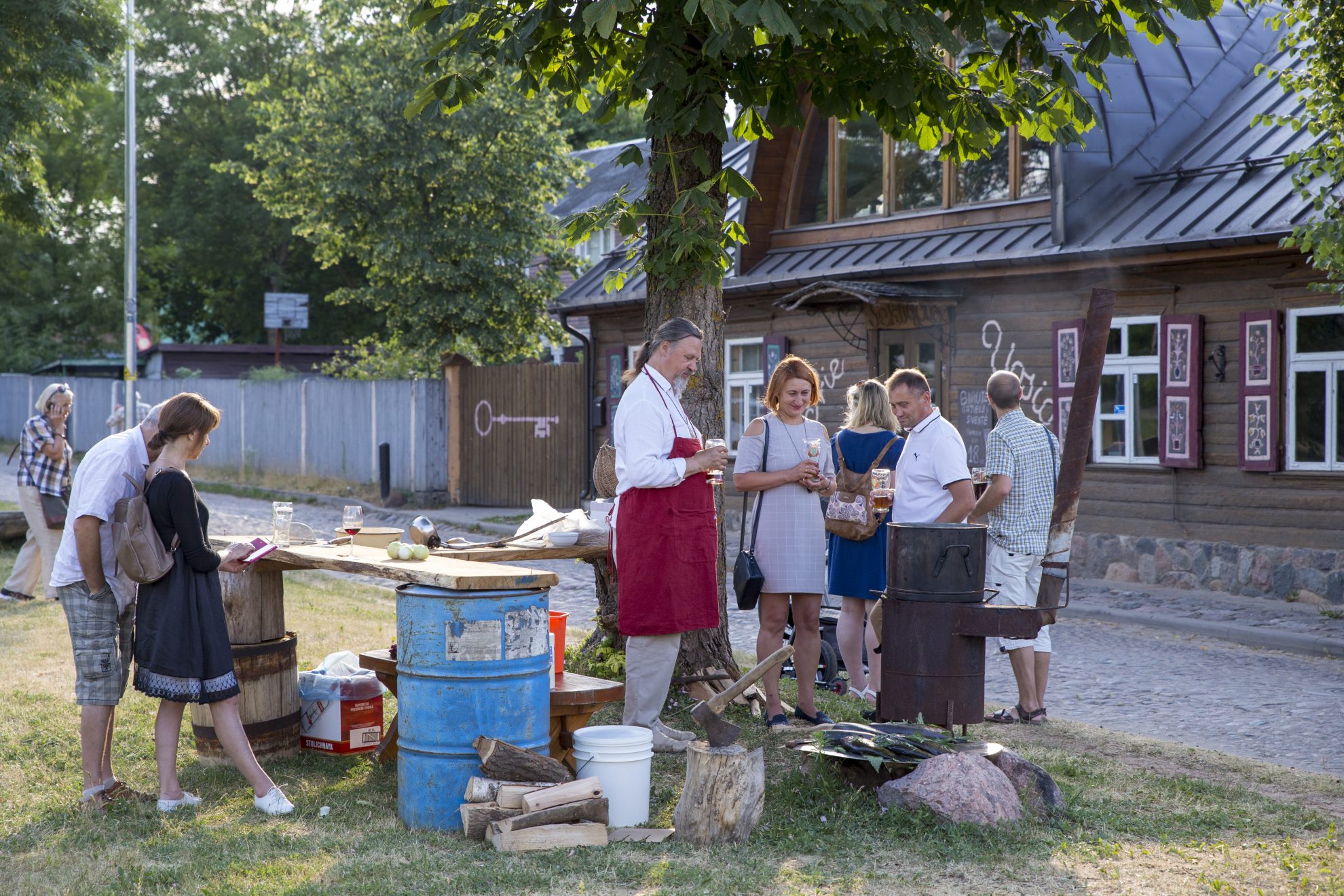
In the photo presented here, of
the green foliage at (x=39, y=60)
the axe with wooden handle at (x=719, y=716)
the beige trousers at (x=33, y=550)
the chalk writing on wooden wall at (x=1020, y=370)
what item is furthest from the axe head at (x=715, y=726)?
the green foliage at (x=39, y=60)

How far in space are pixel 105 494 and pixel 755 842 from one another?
118 inches

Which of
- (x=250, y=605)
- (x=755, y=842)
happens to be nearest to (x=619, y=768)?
(x=755, y=842)

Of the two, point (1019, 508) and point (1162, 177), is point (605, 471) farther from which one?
point (1162, 177)

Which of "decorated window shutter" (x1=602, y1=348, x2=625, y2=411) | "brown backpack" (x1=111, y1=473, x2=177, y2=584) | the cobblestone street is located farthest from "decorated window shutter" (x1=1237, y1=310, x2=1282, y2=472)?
"brown backpack" (x1=111, y1=473, x2=177, y2=584)

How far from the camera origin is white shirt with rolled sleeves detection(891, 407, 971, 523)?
6.81 meters

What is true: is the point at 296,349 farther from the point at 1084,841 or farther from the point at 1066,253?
the point at 1084,841

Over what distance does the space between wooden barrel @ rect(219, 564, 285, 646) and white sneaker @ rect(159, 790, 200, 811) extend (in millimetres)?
823

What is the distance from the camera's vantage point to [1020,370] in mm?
14211

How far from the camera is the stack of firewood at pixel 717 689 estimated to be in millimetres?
6836

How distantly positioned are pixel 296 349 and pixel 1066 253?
33002 millimetres

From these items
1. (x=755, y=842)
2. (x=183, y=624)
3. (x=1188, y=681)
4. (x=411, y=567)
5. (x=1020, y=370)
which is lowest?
(x=1188, y=681)

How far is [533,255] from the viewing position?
80.0ft

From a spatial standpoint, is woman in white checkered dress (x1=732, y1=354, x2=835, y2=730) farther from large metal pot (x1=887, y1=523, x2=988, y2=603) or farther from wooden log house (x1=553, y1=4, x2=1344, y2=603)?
wooden log house (x1=553, y1=4, x2=1344, y2=603)

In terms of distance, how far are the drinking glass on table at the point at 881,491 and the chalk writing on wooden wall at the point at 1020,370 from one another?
7485 mm
